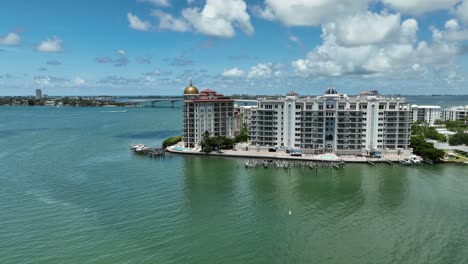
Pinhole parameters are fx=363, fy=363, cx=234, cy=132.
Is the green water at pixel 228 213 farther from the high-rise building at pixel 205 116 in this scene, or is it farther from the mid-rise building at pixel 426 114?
the mid-rise building at pixel 426 114

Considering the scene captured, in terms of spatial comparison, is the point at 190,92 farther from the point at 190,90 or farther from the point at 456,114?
the point at 456,114

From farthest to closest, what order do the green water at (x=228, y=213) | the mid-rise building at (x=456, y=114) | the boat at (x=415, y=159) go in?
the mid-rise building at (x=456, y=114)
the boat at (x=415, y=159)
the green water at (x=228, y=213)

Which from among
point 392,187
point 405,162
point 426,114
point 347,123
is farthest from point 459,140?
point 426,114

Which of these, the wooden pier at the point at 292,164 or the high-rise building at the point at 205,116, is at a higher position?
the high-rise building at the point at 205,116

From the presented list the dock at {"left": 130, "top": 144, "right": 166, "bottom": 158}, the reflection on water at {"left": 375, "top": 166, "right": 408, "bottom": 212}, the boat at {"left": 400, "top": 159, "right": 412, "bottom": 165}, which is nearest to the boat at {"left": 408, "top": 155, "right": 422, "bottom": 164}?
the boat at {"left": 400, "top": 159, "right": 412, "bottom": 165}

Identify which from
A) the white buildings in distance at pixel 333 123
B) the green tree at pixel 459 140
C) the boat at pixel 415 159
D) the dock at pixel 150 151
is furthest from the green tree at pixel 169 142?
the green tree at pixel 459 140

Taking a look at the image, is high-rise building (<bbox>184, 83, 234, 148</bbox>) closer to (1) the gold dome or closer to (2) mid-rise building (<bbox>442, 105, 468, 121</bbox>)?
(1) the gold dome

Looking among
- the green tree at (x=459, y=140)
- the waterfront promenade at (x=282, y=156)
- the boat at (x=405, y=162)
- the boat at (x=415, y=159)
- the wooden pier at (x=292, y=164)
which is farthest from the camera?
the green tree at (x=459, y=140)
